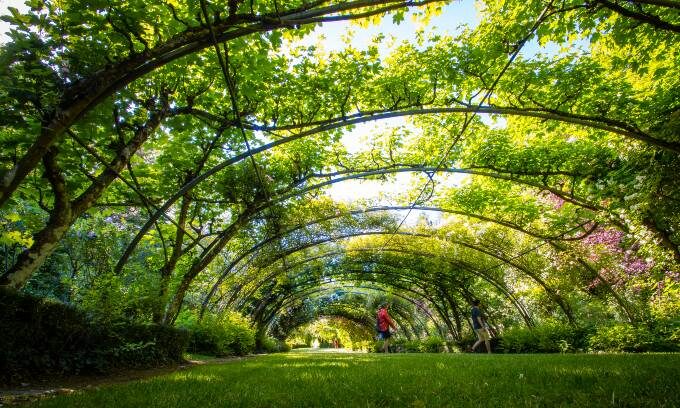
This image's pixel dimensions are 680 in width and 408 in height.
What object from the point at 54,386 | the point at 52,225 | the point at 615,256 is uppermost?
the point at 615,256

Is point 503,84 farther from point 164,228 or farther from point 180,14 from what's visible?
point 164,228

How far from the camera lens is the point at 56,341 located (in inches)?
187

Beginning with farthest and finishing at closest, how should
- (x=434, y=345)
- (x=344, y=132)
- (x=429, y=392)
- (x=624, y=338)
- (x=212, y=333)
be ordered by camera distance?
1. (x=434, y=345)
2. (x=212, y=333)
3. (x=624, y=338)
4. (x=344, y=132)
5. (x=429, y=392)

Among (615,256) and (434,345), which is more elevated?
(615,256)

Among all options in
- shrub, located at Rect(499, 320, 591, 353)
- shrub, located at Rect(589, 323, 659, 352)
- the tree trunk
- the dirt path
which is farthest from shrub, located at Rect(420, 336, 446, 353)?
the tree trunk

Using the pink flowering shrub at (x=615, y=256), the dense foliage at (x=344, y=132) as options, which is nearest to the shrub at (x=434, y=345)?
the dense foliage at (x=344, y=132)

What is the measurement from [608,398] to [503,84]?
532 centimetres

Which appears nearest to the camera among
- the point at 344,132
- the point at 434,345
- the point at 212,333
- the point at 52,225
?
the point at 52,225

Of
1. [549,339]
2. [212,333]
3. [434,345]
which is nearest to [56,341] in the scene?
[212,333]

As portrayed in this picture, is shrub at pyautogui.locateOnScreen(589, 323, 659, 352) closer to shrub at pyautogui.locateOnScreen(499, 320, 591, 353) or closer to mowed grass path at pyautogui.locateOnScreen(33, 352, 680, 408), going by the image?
shrub at pyautogui.locateOnScreen(499, 320, 591, 353)

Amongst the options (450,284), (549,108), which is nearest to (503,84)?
(549,108)

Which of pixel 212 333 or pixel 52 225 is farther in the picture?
pixel 212 333

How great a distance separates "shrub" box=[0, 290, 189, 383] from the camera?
13.4ft

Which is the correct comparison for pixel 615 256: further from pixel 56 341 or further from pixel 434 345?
pixel 56 341
